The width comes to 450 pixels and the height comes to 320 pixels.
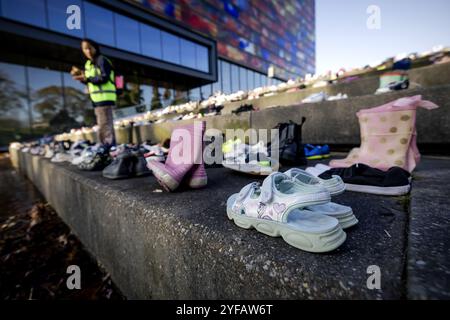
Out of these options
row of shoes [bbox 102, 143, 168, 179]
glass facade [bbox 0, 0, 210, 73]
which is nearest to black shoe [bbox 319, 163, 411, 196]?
row of shoes [bbox 102, 143, 168, 179]

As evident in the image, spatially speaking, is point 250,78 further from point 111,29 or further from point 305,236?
point 305,236

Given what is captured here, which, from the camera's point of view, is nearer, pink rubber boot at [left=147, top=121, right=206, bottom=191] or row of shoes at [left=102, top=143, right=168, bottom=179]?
pink rubber boot at [left=147, top=121, right=206, bottom=191]

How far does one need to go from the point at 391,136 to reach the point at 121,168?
2343mm

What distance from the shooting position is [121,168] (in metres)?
1.96

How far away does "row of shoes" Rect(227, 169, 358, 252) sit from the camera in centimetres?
66

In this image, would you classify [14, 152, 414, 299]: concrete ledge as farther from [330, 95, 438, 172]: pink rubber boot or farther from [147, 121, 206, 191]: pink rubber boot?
[330, 95, 438, 172]: pink rubber boot

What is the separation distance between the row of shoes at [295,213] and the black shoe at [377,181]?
0.40 meters

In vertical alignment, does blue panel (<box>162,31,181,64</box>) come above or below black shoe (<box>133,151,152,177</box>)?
above

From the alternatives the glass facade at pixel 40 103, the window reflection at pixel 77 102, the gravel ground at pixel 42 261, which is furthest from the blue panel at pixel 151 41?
the gravel ground at pixel 42 261

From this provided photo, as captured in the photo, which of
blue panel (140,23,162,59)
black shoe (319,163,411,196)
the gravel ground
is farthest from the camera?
blue panel (140,23,162,59)

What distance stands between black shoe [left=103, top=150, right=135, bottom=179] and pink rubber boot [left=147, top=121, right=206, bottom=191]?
692 mm

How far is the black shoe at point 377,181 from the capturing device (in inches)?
46.2

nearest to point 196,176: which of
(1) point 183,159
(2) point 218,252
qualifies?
(1) point 183,159
